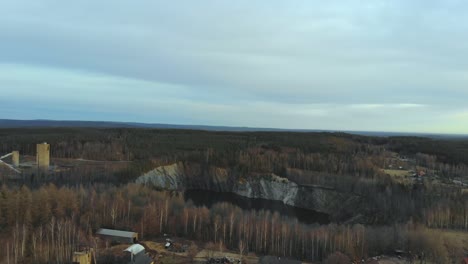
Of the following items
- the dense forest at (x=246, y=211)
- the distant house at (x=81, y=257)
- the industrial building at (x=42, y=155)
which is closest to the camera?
the distant house at (x=81, y=257)

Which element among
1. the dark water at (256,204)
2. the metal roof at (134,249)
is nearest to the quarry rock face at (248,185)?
Result: the dark water at (256,204)

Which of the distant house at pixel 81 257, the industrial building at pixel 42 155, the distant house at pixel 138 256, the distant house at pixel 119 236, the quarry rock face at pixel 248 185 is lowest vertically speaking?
the quarry rock face at pixel 248 185

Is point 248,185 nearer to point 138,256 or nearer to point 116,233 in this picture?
point 116,233

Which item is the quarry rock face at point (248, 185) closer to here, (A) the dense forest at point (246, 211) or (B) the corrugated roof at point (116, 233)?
(A) the dense forest at point (246, 211)

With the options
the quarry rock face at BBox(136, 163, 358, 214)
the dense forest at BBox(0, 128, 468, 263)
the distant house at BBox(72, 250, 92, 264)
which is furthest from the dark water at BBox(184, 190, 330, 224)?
the distant house at BBox(72, 250, 92, 264)

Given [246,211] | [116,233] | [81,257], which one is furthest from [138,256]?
[246,211]

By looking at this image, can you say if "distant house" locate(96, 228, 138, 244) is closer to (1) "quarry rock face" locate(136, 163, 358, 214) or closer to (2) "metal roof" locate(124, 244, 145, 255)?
(2) "metal roof" locate(124, 244, 145, 255)
